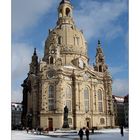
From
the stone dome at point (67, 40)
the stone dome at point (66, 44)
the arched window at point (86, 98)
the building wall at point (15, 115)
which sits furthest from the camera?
the stone dome at point (67, 40)

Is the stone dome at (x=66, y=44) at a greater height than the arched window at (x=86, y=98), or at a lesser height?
greater

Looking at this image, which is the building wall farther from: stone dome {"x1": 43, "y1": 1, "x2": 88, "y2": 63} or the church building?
stone dome {"x1": 43, "y1": 1, "x2": 88, "y2": 63}

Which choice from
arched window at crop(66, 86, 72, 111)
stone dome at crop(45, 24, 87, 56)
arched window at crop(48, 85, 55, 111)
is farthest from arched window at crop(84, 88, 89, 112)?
stone dome at crop(45, 24, 87, 56)

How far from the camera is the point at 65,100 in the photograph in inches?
682

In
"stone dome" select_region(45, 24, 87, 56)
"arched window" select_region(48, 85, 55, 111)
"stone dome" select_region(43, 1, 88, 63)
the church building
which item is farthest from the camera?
"stone dome" select_region(45, 24, 87, 56)

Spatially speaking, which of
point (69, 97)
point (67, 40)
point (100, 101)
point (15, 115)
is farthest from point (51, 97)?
point (67, 40)

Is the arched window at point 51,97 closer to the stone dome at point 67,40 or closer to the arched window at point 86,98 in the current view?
the arched window at point 86,98

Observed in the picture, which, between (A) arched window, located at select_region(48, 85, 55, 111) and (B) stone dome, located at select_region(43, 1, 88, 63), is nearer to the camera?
(A) arched window, located at select_region(48, 85, 55, 111)

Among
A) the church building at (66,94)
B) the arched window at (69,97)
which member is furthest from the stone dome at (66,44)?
the arched window at (69,97)

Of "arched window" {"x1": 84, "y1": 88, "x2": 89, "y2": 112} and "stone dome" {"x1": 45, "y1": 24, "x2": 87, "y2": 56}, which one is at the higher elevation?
"stone dome" {"x1": 45, "y1": 24, "x2": 87, "y2": 56}
